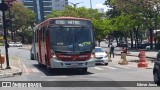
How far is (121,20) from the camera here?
67.0 m

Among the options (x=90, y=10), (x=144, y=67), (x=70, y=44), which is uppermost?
(x=90, y=10)

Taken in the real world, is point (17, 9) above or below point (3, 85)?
above

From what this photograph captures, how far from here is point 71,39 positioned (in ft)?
69.4

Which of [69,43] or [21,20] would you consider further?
[21,20]

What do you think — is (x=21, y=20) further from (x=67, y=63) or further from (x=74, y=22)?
(x=67, y=63)

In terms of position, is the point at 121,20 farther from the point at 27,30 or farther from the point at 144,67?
the point at 27,30

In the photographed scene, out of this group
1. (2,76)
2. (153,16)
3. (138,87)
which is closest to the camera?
(138,87)

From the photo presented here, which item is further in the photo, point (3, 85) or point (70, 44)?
point (70, 44)

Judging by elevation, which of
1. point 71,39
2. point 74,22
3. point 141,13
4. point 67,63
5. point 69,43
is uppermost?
point 141,13

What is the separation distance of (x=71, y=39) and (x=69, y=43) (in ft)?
0.89

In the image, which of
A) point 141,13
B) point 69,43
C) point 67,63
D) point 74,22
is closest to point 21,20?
point 141,13

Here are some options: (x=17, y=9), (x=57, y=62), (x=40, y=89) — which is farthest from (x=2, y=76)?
(x=17, y=9)

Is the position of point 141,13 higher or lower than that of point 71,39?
higher

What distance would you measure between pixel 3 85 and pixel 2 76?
416 centimetres
